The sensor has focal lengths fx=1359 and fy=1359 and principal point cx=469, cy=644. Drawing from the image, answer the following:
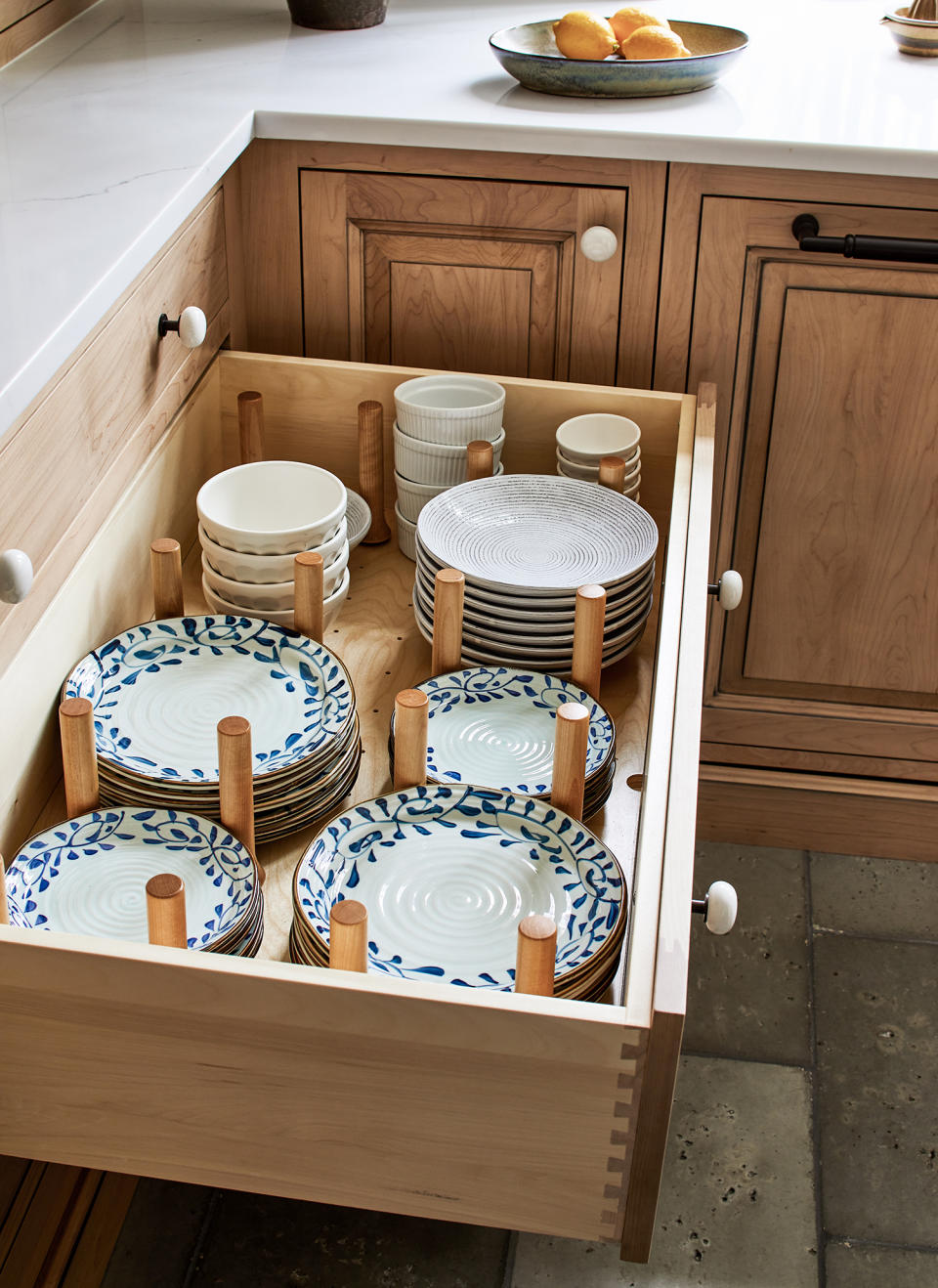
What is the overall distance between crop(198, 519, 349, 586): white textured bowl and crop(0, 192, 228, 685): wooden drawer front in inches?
4.0

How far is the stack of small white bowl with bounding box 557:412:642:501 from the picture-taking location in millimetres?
1434

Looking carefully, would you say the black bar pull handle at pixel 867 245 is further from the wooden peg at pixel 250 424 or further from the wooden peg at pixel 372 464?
the wooden peg at pixel 250 424

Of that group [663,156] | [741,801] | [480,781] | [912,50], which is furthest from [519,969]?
[912,50]

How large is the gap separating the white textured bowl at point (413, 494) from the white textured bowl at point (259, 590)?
0.58ft

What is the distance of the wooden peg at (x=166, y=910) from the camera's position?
86 cm

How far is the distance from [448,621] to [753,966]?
0.77 m

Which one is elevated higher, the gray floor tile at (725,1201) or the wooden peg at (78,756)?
the wooden peg at (78,756)

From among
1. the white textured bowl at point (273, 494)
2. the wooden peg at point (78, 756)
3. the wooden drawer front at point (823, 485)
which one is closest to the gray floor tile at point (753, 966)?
the wooden drawer front at point (823, 485)

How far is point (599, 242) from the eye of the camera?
4.88 feet

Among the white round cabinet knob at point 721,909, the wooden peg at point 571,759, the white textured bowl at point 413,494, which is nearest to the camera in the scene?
the white round cabinet knob at point 721,909

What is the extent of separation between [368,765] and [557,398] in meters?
0.52

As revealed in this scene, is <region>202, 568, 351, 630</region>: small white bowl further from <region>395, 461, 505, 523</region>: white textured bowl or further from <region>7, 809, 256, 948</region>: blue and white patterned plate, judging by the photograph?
<region>7, 809, 256, 948</region>: blue and white patterned plate

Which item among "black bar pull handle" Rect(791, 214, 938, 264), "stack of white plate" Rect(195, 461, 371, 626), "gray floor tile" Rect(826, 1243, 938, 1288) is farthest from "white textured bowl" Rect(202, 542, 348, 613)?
"gray floor tile" Rect(826, 1243, 938, 1288)

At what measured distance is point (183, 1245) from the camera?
4.54ft
